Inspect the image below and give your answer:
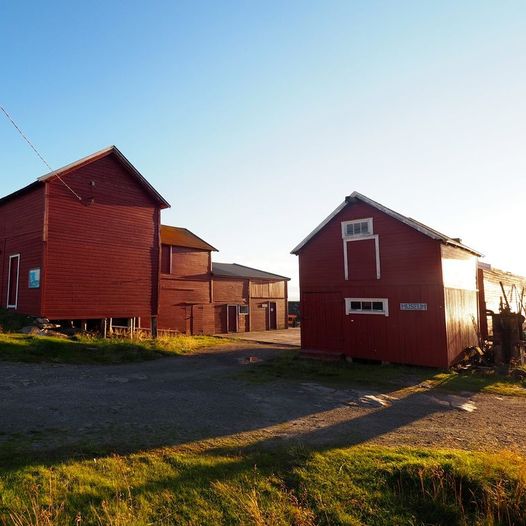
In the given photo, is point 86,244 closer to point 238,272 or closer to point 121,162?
point 121,162

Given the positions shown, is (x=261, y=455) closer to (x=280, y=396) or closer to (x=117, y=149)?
(x=280, y=396)

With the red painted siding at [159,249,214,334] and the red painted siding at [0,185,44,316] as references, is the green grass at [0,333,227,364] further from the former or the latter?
the red painted siding at [159,249,214,334]

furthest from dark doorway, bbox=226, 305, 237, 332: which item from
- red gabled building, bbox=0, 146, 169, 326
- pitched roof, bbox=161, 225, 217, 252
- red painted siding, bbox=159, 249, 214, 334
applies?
red gabled building, bbox=0, 146, 169, 326

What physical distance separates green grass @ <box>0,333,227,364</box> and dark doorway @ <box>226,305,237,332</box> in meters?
15.5

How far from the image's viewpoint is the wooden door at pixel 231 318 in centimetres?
3606

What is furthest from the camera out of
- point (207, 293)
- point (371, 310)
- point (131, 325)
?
point (207, 293)

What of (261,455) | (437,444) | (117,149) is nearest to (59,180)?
(117,149)

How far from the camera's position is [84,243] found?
70.4ft

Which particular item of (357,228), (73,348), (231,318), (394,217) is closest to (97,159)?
(73,348)

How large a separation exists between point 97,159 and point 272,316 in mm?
23497

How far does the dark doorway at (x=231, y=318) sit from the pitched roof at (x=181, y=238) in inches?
221

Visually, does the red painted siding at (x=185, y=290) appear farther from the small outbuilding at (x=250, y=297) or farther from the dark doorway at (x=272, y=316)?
the dark doorway at (x=272, y=316)

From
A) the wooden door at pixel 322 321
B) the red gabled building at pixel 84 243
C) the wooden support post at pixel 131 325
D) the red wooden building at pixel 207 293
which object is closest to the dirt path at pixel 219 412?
the wooden door at pixel 322 321

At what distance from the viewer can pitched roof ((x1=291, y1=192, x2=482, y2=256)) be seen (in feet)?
53.7
